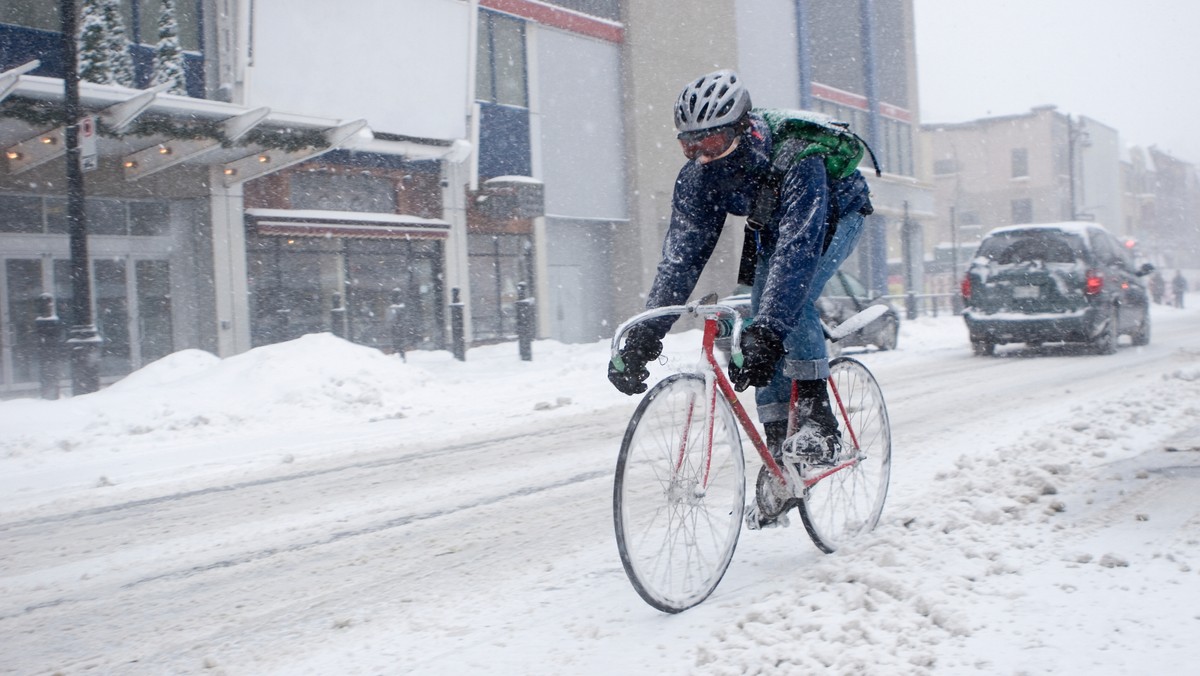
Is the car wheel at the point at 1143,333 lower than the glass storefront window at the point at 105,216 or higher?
lower

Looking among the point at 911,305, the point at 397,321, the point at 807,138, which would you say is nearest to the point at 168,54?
the point at 397,321

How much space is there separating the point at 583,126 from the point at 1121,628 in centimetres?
2315

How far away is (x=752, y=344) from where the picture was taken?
2.98 metres

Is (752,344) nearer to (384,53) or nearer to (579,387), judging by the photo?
(579,387)

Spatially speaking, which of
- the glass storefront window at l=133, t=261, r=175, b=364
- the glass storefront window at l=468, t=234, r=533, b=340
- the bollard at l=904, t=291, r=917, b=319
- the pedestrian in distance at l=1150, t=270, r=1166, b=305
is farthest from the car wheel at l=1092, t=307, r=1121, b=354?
the pedestrian in distance at l=1150, t=270, r=1166, b=305

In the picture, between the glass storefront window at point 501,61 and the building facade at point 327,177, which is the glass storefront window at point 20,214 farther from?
the glass storefront window at point 501,61

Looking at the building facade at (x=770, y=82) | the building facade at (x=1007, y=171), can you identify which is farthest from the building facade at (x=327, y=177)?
the building facade at (x=1007, y=171)

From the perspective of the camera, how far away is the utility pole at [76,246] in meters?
11.4

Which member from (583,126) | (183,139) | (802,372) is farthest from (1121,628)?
(583,126)

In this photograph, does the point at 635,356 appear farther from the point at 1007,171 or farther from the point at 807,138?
the point at 1007,171

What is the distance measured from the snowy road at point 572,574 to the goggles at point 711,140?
4.92 ft

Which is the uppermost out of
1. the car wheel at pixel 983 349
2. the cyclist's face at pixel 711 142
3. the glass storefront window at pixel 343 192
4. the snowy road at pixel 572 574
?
the glass storefront window at pixel 343 192

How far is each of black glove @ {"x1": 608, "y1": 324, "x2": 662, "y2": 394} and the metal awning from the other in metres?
12.7

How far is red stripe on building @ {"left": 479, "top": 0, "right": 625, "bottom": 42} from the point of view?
2303 centimetres
